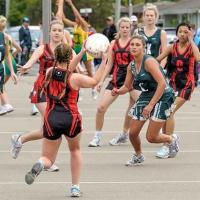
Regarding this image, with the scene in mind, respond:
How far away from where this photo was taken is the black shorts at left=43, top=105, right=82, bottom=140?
28.8 ft

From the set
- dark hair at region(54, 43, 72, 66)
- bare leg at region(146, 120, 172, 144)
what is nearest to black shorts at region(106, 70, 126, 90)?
bare leg at region(146, 120, 172, 144)

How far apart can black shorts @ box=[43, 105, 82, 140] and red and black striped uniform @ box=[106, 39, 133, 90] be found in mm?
3844

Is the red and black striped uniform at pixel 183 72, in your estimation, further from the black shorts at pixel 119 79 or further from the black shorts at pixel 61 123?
the black shorts at pixel 61 123

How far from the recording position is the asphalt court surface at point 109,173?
30.1 feet

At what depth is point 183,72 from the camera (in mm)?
12242

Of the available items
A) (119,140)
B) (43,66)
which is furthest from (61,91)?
(119,140)

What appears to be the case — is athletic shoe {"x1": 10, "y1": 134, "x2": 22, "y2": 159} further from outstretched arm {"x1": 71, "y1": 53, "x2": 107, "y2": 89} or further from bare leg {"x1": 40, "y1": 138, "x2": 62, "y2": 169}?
outstretched arm {"x1": 71, "y1": 53, "x2": 107, "y2": 89}

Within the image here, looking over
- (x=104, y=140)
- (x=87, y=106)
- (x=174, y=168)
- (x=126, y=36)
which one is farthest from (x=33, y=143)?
(x=87, y=106)

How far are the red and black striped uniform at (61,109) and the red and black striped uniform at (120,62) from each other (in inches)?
149

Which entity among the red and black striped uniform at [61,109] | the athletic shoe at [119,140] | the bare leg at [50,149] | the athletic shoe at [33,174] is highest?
the red and black striped uniform at [61,109]

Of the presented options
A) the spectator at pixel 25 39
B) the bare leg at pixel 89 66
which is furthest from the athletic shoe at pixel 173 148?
the spectator at pixel 25 39

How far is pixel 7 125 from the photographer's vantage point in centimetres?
1533

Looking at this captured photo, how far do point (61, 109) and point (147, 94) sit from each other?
2.14 m

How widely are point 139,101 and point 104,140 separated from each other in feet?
9.22
